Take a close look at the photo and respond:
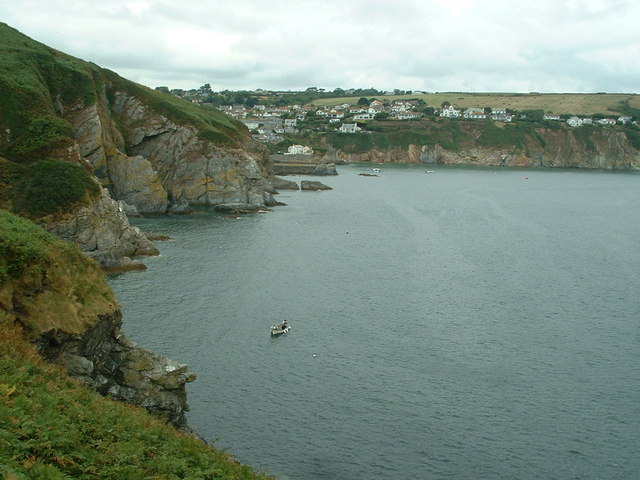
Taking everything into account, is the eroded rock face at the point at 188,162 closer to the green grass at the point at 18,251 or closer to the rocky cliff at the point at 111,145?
the rocky cliff at the point at 111,145

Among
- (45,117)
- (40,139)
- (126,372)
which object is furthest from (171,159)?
(126,372)

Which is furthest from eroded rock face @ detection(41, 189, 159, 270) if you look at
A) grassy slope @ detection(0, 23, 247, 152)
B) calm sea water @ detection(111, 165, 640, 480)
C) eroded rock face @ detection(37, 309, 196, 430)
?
eroded rock face @ detection(37, 309, 196, 430)

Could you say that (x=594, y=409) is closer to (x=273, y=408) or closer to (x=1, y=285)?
(x=273, y=408)

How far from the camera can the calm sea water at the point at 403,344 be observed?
97.2ft

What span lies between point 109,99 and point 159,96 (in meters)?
11.6

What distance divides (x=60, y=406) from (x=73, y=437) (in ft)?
7.81

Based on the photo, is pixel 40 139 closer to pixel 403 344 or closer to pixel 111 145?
pixel 111 145

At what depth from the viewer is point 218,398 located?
33.9 meters

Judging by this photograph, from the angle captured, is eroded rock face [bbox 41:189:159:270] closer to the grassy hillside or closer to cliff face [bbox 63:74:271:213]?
the grassy hillside

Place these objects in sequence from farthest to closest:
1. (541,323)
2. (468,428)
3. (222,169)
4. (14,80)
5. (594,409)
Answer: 1. (222,169)
2. (14,80)
3. (541,323)
4. (594,409)
5. (468,428)

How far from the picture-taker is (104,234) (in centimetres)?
6062

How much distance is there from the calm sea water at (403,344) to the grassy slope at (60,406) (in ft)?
30.0

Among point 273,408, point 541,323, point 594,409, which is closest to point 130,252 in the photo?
point 273,408

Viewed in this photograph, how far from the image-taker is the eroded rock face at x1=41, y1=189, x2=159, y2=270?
58344mm
